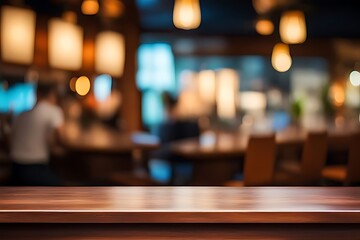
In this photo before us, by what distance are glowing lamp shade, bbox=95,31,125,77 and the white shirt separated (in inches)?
78.3

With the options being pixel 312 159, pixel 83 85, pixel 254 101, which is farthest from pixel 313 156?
pixel 254 101

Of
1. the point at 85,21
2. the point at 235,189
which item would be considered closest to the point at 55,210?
the point at 235,189

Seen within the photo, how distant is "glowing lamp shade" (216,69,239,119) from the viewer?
12.1 metres

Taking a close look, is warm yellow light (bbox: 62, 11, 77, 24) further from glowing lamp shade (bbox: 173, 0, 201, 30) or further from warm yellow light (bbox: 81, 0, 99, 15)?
glowing lamp shade (bbox: 173, 0, 201, 30)

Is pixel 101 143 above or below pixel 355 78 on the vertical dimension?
below

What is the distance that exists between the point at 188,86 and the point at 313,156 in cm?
776

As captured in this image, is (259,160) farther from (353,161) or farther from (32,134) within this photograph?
(32,134)

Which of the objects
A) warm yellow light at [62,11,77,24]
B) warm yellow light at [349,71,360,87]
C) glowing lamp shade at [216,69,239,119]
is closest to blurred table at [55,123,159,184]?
warm yellow light at [62,11,77,24]

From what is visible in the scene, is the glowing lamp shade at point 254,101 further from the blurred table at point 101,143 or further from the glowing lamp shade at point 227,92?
the blurred table at point 101,143

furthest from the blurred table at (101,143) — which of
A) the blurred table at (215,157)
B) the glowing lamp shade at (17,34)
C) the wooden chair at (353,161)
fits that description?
the wooden chair at (353,161)

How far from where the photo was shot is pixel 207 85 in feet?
40.4

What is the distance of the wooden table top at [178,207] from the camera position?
60.6 inches

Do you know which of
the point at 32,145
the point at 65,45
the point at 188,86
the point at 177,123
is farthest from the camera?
the point at 188,86

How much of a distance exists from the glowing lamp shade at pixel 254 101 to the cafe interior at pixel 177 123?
0.05 m
